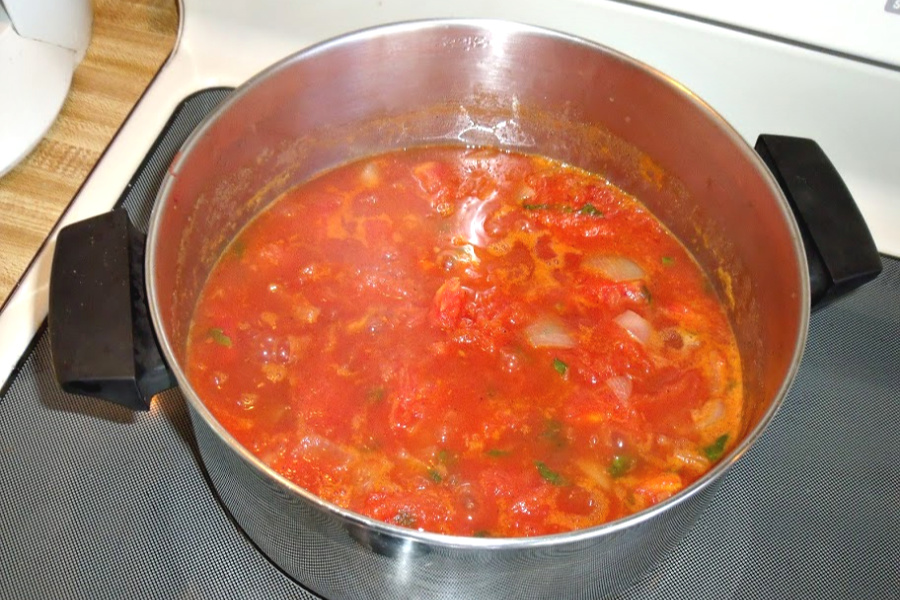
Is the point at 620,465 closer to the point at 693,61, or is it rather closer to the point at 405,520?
the point at 405,520

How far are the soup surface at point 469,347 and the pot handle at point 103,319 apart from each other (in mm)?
273

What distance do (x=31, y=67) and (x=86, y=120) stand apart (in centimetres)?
16

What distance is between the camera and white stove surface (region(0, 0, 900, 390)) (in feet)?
4.63

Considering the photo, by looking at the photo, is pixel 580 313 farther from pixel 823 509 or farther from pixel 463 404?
pixel 823 509

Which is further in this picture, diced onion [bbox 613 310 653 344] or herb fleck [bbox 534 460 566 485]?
diced onion [bbox 613 310 653 344]

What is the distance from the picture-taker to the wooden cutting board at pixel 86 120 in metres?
1.61

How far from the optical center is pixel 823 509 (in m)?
1.32

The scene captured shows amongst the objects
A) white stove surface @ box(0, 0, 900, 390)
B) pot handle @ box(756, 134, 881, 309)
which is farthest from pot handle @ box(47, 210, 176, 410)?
pot handle @ box(756, 134, 881, 309)

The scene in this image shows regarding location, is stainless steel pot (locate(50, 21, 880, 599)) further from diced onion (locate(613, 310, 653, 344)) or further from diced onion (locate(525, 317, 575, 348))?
diced onion (locate(525, 317, 575, 348))

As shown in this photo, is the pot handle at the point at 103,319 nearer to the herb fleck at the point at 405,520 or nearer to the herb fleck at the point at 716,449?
the herb fleck at the point at 405,520

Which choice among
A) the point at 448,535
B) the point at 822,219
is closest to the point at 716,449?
the point at 822,219

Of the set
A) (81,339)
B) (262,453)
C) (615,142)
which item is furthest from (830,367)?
(81,339)

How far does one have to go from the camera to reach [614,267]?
152 cm

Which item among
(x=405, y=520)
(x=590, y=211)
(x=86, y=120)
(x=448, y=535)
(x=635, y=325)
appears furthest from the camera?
(x=86, y=120)
